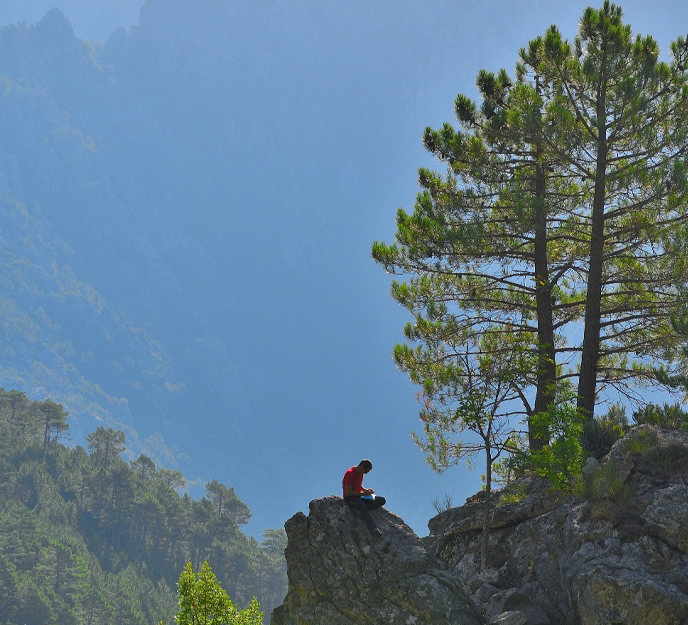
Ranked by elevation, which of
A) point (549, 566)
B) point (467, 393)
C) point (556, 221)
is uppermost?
point (556, 221)

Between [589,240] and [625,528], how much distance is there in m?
10.7

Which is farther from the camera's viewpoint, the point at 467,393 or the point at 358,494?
the point at 467,393

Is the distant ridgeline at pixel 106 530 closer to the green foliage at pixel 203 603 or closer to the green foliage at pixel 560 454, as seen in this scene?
the green foliage at pixel 203 603

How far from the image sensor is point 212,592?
22.9 metres

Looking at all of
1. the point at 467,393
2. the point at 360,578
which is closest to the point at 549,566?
the point at 360,578

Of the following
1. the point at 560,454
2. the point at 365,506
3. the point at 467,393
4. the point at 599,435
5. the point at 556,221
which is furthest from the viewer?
the point at 556,221

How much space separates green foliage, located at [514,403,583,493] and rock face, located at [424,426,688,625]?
1.68 ft

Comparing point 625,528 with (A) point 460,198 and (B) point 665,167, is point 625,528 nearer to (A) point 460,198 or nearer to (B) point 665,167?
(B) point 665,167

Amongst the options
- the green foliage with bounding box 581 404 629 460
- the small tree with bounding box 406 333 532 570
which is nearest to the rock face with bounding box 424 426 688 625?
the small tree with bounding box 406 333 532 570

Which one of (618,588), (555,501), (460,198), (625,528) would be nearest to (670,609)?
(618,588)

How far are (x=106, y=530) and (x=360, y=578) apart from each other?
106 m

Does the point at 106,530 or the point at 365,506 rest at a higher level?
the point at 106,530

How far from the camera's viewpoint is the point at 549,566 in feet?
44.9

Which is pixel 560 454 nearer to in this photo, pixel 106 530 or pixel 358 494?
pixel 358 494
